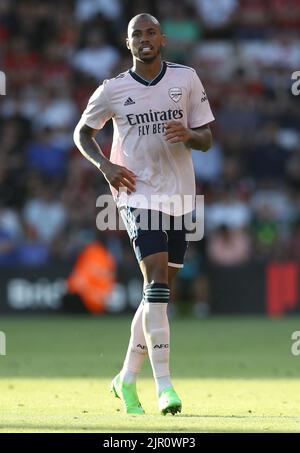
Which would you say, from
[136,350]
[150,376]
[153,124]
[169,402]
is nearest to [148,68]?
[153,124]

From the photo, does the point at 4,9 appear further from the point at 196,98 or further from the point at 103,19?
the point at 196,98

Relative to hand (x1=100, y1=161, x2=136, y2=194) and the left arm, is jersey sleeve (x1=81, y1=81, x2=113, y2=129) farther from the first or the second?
the left arm

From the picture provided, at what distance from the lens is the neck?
27.8 feet

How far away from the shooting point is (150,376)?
1117 cm

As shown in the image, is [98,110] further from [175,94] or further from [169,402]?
[169,402]

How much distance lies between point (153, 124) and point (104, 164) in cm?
42

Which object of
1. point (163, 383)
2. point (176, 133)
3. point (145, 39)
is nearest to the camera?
point (163, 383)

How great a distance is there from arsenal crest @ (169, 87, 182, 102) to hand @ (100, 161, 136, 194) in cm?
58

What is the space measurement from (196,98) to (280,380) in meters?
2.97

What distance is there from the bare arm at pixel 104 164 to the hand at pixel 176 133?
362 mm

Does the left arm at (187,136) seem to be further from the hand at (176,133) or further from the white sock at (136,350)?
the white sock at (136,350)
